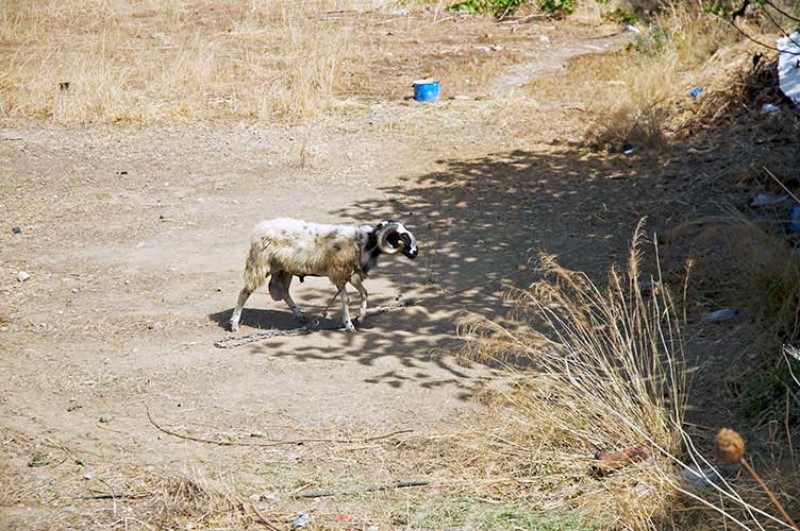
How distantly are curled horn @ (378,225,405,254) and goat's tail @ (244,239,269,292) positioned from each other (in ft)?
2.66

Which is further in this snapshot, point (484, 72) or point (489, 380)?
point (484, 72)

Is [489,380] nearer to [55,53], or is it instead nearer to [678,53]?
[678,53]

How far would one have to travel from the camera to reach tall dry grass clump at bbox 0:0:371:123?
13.7 meters

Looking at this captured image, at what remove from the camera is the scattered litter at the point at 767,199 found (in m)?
9.14

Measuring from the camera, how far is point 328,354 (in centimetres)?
717

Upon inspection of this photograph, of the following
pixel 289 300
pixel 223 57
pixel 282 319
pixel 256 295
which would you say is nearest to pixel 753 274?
pixel 289 300

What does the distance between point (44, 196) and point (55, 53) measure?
521cm

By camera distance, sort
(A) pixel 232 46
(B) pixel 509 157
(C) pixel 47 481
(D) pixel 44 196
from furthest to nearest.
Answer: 1. (A) pixel 232 46
2. (B) pixel 509 157
3. (D) pixel 44 196
4. (C) pixel 47 481

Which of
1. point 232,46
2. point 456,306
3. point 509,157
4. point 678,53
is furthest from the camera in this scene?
point 232,46

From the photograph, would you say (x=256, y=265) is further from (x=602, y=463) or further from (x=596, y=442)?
(x=602, y=463)

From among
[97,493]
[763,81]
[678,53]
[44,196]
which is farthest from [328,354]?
[678,53]

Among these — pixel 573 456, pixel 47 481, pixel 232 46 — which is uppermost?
pixel 232 46

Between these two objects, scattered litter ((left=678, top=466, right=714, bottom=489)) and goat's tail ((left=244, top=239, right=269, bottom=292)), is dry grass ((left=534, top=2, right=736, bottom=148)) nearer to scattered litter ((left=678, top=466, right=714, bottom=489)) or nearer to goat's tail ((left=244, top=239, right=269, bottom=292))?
goat's tail ((left=244, top=239, right=269, bottom=292))

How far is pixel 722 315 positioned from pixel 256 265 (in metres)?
3.27
